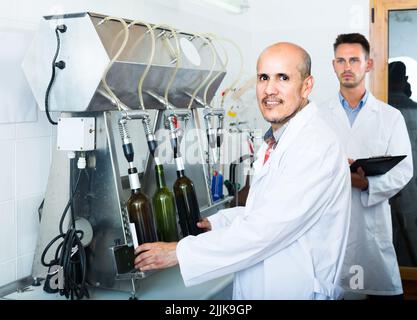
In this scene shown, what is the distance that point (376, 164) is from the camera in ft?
5.30

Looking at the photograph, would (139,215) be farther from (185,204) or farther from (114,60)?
(114,60)

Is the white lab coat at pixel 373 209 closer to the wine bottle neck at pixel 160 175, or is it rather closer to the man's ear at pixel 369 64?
the man's ear at pixel 369 64

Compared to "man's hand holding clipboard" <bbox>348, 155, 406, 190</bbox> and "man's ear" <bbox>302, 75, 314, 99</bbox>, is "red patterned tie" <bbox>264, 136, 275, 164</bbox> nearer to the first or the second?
"man's ear" <bbox>302, 75, 314, 99</bbox>

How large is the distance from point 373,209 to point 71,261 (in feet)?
3.94

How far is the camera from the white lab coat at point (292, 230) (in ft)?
3.21

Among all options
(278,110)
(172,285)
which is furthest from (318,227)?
(172,285)

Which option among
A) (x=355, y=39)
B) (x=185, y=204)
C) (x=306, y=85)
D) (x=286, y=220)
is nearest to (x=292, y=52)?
(x=306, y=85)

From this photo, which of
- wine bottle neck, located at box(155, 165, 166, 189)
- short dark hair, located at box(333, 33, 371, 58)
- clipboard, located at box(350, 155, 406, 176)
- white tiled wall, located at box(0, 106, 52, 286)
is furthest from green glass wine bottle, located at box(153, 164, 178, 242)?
short dark hair, located at box(333, 33, 371, 58)

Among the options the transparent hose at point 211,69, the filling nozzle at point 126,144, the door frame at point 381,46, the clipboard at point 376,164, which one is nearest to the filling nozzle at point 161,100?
the transparent hose at point 211,69

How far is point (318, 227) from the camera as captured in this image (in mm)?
1038
